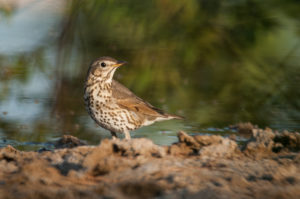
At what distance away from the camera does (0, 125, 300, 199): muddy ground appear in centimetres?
219

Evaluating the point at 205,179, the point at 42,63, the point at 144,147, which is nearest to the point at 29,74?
the point at 42,63

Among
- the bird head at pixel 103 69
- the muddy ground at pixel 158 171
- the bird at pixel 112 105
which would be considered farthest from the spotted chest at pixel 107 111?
the muddy ground at pixel 158 171

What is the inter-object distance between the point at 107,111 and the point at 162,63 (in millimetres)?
1417

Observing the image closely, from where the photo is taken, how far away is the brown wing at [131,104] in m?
4.25

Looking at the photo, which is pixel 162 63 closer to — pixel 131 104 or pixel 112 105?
pixel 131 104

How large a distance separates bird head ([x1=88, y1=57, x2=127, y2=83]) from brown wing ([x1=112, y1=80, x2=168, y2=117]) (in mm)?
109

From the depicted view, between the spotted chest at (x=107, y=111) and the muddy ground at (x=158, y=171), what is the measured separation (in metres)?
1.13

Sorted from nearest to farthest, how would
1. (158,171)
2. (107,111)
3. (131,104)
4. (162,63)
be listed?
(158,171) → (107,111) → (131,104) → (162,63)

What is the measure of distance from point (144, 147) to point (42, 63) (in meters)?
2.84

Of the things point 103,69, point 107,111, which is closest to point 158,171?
point 107,111

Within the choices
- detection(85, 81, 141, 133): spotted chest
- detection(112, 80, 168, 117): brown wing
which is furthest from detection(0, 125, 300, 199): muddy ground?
detection(112, 80, 168, 117): brown wing

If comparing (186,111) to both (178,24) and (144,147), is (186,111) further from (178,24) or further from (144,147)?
(144,147)

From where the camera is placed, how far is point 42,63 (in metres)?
5.26

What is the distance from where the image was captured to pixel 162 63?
17.6ft
